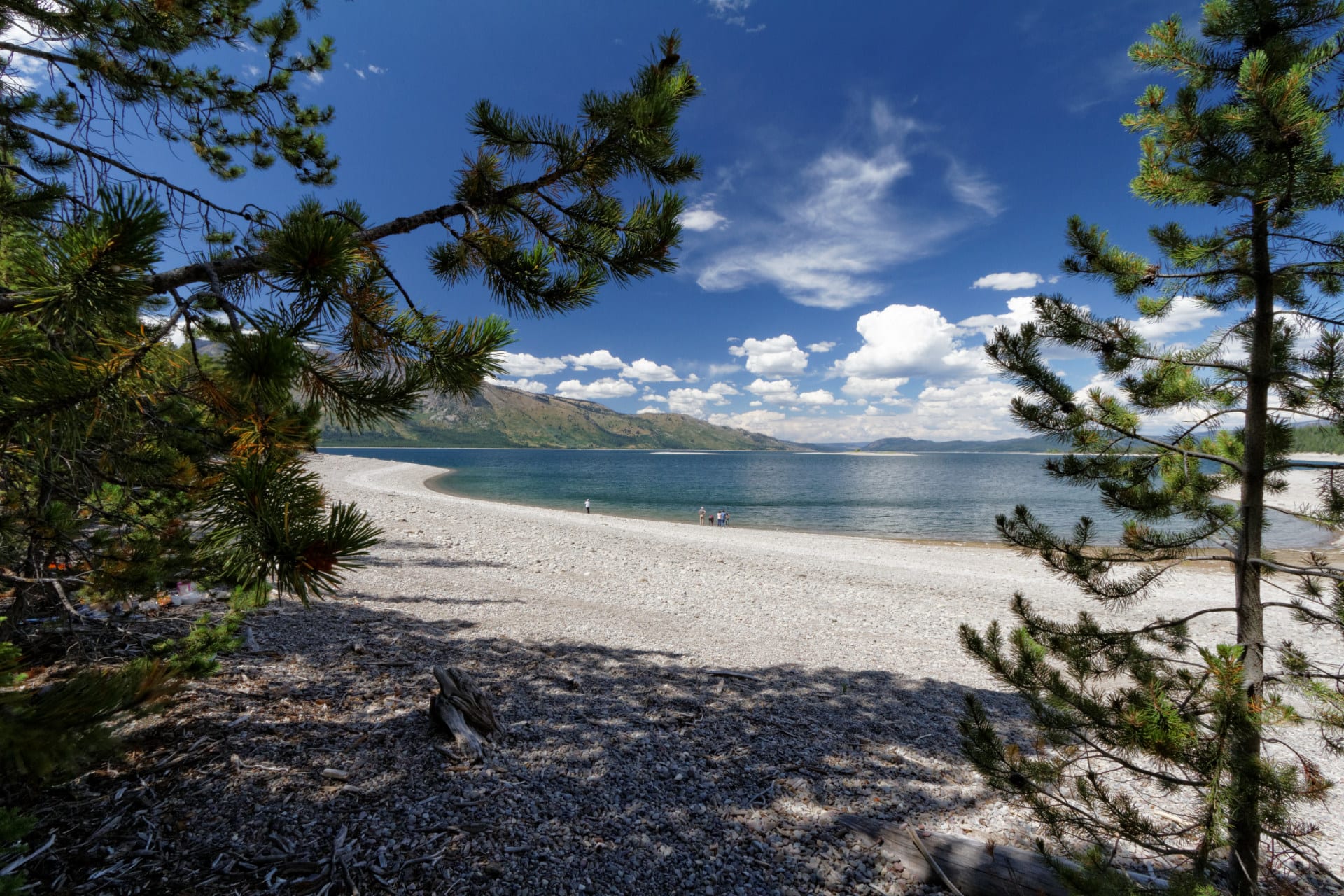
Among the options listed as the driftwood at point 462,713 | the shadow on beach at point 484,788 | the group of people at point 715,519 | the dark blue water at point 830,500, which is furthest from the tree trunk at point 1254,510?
the group of people at point 715,519

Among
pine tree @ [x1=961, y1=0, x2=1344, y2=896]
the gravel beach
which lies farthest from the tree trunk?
the gravel beach

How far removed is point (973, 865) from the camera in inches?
128

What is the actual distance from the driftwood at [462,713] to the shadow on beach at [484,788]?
119 mm

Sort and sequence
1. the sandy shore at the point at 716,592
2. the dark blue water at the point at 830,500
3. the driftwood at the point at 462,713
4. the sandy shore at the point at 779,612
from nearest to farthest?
the driftwood at the point at 462,713
the sandy shore at the point at 779,612
the sandy shore at the point at 716,592
the dark blue water at the point at 830,500

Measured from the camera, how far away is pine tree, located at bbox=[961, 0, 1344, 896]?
2.34 m

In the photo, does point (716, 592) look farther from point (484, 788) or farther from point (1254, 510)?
point (1254, 510)

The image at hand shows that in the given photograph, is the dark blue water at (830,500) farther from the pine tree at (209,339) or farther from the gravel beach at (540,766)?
the pine tree at (209,339)

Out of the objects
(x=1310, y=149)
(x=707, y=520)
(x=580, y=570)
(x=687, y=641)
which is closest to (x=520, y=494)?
(x=707, y=520)

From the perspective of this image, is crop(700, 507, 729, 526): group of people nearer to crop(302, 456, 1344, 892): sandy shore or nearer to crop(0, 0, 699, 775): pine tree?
crop(302, 456, 1344, 892): sandy shore

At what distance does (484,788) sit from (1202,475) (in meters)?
5.73

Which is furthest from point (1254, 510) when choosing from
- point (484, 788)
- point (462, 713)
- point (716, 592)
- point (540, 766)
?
point (716, 592)

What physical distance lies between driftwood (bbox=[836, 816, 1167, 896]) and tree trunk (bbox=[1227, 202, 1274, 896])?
→ 1.90 ft

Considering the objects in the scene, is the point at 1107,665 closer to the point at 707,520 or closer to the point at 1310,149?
the point at 1310,149

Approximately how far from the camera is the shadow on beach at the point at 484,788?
275 cm
